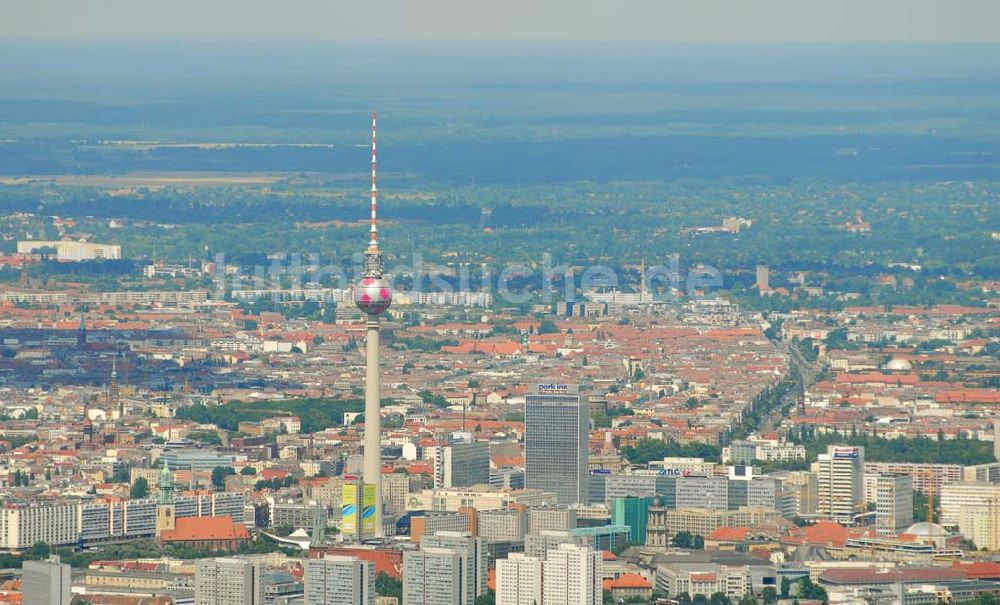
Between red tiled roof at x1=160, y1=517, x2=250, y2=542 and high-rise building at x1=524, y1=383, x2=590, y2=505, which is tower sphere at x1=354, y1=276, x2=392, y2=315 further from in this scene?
red tiled roof at x1=160, y1=517, x2=250, y2=542

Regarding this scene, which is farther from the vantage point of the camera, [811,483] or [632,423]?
[632,423]

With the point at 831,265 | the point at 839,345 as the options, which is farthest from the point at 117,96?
the point at 839,345

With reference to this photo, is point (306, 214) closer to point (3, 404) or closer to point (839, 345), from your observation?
point (839, 345)

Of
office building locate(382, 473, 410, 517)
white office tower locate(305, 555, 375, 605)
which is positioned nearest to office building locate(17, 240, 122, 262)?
office building locate(382, 473, 410, 517)

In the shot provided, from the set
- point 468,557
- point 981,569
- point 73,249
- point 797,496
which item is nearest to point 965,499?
point 797,496

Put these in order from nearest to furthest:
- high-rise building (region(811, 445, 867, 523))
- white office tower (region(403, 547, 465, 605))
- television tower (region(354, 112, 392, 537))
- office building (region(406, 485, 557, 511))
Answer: white office tower (region(403, 547, 465, 605)) → television tower (region(354, 112, 392, 537)) → office building (region(406, 485, 557, 511)) → high-rise building (region(811, 445, 867, 523))

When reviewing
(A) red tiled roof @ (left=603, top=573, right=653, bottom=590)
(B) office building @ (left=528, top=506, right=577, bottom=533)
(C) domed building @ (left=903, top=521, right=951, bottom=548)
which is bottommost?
(A) red tiled roof @ (left=603, top=573, right=653, bottom=590)
